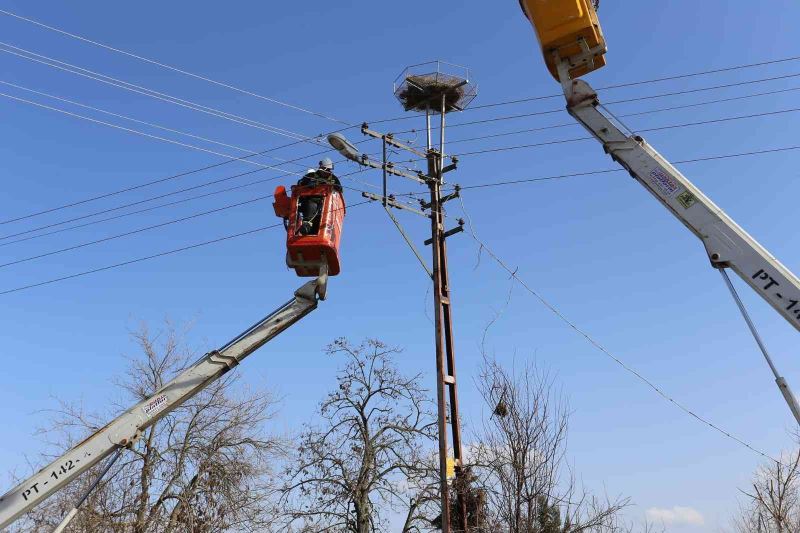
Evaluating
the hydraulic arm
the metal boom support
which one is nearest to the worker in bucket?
the metal boom support

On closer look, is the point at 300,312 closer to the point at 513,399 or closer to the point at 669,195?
the point at 513,399

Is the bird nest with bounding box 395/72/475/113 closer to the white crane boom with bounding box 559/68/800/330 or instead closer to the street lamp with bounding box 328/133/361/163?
the street lamp with bounding box 328/133/361/163

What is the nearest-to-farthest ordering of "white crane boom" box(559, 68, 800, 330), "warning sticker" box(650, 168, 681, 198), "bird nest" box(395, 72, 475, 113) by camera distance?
"white crane boom" box(559, 68, 800, 330), "warning sticker" box(650, 168, 681, 198), "bird nest" box(395, 72, 475, 113)

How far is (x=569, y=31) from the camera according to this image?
8.59m

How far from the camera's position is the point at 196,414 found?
24016 mm

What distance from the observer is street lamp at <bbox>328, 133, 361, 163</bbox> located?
12.9m

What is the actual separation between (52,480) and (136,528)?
39.1 ft

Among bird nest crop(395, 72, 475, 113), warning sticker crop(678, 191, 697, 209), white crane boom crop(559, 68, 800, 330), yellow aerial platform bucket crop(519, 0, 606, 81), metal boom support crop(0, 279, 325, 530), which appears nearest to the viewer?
white crane boom crop(559, 68, 800, 330)

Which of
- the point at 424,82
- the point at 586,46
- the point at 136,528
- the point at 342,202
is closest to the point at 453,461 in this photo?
the point at 342,202

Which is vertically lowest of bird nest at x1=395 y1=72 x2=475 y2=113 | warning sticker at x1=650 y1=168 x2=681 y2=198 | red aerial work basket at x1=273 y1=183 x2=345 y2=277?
A: warning sticker at x1=650 y1=168 x2=681 y2=198

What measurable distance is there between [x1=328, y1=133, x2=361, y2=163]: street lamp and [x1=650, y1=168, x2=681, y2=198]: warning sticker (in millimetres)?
6486

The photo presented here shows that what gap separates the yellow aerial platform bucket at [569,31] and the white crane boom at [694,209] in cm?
19

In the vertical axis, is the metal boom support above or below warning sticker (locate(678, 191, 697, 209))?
below

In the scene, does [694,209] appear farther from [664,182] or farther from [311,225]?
[311,225]
